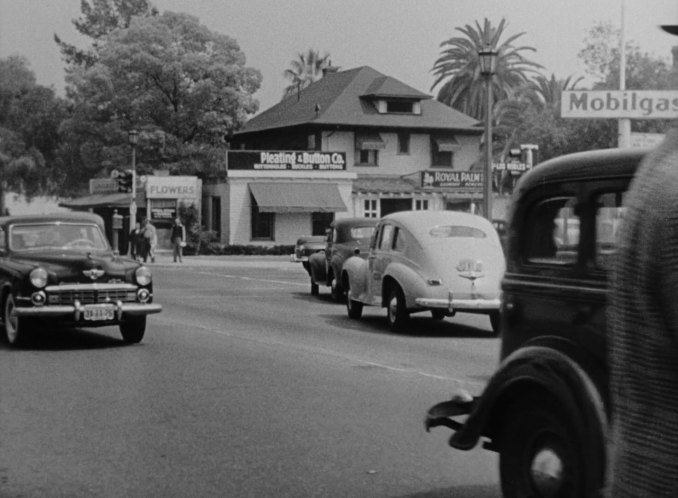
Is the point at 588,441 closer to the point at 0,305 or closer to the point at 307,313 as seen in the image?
the point at 0,305

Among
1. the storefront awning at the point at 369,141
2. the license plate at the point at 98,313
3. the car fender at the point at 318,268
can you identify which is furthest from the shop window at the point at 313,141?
the license plate at the point at 98,313

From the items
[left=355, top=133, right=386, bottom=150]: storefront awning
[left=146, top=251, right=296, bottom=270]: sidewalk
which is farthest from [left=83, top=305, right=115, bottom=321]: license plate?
[left=355, top=133, right=386, bottom=150]: storefront awning

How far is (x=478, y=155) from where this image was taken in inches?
2452

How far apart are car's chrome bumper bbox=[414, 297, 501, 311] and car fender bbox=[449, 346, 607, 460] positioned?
34.9 ft

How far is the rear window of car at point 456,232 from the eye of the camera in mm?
16719

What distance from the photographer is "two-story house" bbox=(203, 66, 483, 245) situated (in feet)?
178

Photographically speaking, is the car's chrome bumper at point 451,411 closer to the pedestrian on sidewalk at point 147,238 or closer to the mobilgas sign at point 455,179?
the pedestrian on sidewalk at point 147,238

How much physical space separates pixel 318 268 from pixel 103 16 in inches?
2469

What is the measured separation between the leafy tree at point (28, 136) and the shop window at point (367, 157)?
25832 millimetres

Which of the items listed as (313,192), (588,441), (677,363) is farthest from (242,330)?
(313,192)

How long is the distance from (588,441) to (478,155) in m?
58.6

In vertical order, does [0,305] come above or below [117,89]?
below

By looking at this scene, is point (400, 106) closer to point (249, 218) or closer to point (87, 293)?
point (249, 218)

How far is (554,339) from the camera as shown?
16.5ft
